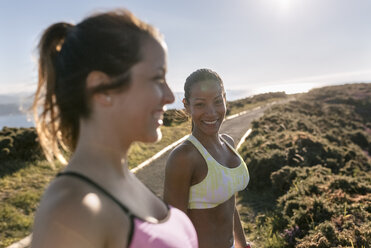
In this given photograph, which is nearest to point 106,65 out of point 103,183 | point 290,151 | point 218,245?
point 103,183

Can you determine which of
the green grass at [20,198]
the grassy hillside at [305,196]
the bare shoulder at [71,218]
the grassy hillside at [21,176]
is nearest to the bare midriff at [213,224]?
the grassy hillside at [21,176]

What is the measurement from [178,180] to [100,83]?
1422mm

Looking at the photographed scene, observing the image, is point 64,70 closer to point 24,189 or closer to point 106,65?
point 106,65

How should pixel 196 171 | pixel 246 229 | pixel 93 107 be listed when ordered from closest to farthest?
pixel 93 107 → pixel 196 171 → pixel 246 229

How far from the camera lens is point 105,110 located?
50.4 inches

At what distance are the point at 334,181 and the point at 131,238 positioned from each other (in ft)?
22.2

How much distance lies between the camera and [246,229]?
6.75m

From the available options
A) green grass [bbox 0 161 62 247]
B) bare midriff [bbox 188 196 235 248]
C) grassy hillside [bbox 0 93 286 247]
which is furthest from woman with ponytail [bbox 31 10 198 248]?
green grass [bbox 0 161 62 247]

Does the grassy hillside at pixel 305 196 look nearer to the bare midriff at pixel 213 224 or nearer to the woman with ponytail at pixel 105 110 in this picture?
the bare midriff at pixel 213 224

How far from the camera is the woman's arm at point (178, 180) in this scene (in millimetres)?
2523

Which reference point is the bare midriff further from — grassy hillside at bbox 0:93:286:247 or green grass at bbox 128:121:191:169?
green grass at bbox 128:121:191:169

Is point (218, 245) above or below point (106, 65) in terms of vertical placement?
below

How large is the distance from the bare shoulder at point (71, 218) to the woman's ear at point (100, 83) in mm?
312

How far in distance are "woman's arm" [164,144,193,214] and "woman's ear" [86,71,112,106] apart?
4.46 ft
